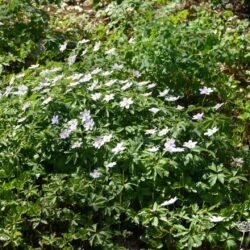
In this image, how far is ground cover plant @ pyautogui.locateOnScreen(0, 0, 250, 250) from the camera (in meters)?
3.35

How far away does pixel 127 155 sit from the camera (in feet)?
11.5

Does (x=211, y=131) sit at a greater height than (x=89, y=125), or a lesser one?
lesser

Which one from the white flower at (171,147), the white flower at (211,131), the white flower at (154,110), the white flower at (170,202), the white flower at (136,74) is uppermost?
the white flower at (154,110)

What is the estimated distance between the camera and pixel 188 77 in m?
4.63

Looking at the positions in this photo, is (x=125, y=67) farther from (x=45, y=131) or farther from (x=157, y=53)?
(x=45, y=131)

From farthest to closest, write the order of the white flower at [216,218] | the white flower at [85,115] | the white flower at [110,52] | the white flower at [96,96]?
the white flower at [110,52] → the white flower at [96,96] → the white flower at [85,115] → the white flower at [216,218]

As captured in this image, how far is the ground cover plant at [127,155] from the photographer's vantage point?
3.35 m

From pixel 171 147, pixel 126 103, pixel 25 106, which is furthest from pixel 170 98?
pixel 25 106

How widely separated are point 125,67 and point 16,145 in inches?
49.1

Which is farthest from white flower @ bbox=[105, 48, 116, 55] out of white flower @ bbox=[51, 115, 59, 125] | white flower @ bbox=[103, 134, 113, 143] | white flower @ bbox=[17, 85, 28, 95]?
white flower @ bbox=[103, 134, 113, 143]

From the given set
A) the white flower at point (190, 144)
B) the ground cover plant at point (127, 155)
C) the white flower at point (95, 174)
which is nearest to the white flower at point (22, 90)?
the ground cover plant at point (127, 155)

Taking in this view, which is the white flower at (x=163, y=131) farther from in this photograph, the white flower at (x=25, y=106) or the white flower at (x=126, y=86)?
the white flower at (x=25, y=106)

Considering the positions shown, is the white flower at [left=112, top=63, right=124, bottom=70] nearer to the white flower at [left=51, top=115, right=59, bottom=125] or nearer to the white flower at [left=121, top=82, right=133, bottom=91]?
the white flower at [left=121, top=82, right=133, bottom=91]

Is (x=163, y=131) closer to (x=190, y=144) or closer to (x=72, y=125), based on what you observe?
(x=190, y=144)
